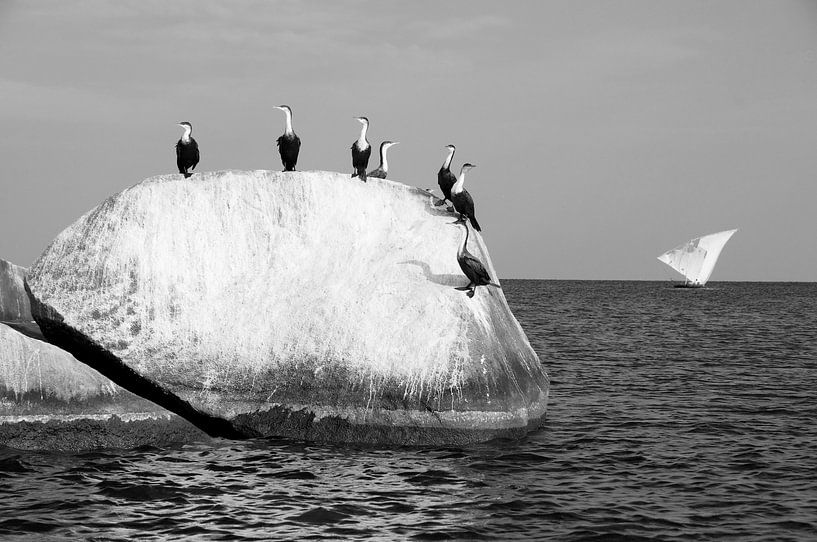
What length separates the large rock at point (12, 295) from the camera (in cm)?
2119

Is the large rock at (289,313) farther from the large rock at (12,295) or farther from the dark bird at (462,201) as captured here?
the large rock at (12,295)

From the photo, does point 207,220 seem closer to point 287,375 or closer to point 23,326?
point 287,375

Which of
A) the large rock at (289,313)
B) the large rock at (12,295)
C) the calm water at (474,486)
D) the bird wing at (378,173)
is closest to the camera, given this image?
the calm water at (474,486)

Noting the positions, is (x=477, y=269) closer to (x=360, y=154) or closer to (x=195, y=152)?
(x=360, y=154)

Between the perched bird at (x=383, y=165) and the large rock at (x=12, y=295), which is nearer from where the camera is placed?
the perched bird at (x=383, y=165)

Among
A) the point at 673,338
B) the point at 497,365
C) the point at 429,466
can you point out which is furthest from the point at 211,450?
the point at 673,338

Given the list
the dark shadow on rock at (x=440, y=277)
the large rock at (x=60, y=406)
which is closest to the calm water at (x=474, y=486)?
the large rock at (x=60, y=406)

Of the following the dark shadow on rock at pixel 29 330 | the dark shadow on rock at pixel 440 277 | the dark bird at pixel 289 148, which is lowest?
the dark shadow on rock at pixel 29 330

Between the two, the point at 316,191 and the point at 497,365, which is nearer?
the point at 497,365

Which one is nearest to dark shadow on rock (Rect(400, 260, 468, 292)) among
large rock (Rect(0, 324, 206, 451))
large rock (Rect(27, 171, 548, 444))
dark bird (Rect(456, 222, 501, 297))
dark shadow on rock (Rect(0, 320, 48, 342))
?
large rock (Rect(27, 171, 548, 444))

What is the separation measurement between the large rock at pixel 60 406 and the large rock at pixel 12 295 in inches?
365

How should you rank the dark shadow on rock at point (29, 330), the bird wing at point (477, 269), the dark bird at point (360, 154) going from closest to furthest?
1. the bird wing at point (477, 269)
2. the dark shadow on rock at point (29, 330)
3. the dark bird at point (360, 154)

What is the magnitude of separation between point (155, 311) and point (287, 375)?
249cm

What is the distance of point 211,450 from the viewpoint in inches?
500
